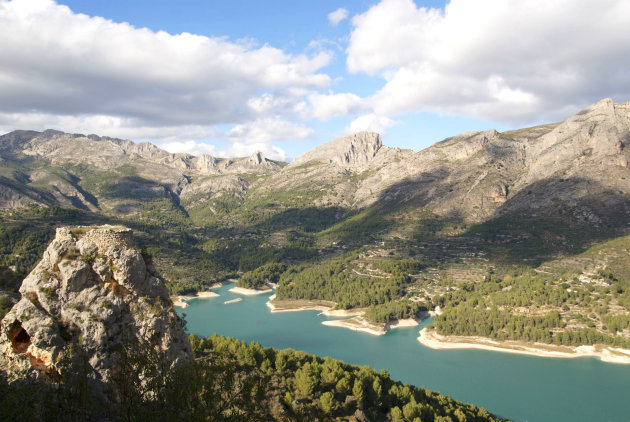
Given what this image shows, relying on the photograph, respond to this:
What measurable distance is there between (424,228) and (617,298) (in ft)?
236

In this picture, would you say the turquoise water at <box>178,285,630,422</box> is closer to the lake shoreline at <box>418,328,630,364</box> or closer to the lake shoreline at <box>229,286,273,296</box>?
the lake shoreline at <box>418,328,630,364</box>

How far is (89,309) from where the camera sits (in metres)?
18.3

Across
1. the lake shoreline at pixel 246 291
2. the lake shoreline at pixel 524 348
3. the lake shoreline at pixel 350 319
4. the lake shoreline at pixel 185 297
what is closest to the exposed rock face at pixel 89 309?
the lake shoreline at pixel 524 348

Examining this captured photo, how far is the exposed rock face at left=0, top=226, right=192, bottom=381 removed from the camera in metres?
16.6

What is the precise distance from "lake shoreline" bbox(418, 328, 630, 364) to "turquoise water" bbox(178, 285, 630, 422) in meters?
1.39

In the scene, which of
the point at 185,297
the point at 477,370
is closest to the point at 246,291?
the point at 185,297

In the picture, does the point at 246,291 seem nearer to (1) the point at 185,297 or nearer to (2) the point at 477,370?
(1) the point at 185,297

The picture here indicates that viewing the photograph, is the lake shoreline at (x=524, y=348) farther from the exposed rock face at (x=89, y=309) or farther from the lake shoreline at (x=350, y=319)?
the exposed rock face at (x=89, y=309)

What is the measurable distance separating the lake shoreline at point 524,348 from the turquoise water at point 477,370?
1385mm

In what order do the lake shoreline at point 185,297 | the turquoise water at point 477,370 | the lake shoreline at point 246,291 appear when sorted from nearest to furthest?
the turquoise water at point 477,370
the lake shoreline at point 185,297
the lake shoreline at point 246,291

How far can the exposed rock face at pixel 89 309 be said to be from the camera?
16.6 metres

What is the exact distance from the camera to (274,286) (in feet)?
403

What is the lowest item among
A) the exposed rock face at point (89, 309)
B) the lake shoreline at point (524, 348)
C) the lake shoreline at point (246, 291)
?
the lake shoreline at point (246, 291)

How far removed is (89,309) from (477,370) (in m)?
59.5
